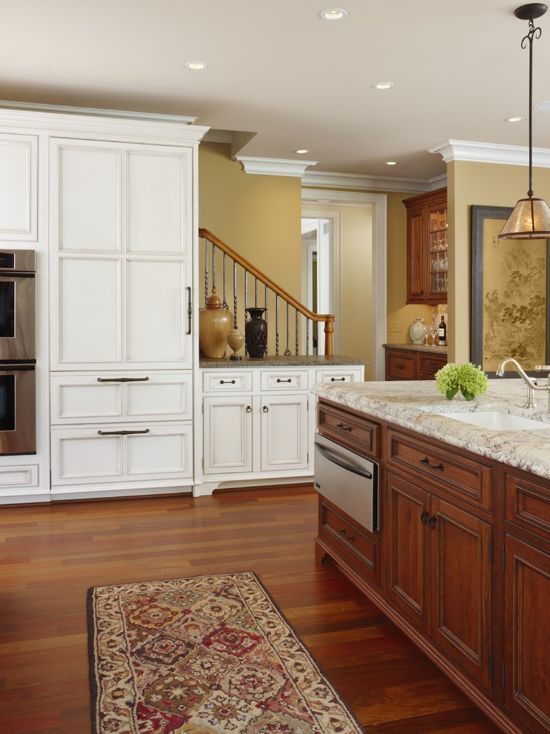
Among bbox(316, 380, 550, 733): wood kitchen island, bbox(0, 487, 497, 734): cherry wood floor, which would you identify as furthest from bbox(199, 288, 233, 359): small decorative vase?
bbox(316, 380, 550, 733): wood kitchen island

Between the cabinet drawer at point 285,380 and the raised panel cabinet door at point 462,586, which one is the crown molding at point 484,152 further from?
the raised panel cabinet door at point 462,586

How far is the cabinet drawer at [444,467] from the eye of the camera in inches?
81.1

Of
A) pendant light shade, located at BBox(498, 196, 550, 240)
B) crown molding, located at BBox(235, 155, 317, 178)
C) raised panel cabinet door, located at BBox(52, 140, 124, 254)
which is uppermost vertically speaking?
crown molding, located at BBox(235, 155, 317, 178)

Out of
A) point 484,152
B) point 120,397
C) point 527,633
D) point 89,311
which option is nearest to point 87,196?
point 89,311

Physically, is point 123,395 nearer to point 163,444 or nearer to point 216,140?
point 163,444

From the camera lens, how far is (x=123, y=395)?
15.5ft

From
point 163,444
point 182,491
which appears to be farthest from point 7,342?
point 182,491

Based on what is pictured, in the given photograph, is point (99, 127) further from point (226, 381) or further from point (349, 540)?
point (349, 540)

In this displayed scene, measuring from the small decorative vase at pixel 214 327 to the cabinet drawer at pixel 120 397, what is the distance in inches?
18.5

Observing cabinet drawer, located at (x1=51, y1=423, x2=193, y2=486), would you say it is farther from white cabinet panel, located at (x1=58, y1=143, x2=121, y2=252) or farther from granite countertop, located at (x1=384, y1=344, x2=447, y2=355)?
granite countertop, located at (x1=384, y1=344, x2=447, y2=355)

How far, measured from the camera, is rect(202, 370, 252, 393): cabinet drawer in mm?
4918

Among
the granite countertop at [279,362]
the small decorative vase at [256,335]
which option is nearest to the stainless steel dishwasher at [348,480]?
the granite countertop at [279,362]

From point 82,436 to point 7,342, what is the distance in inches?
30.2

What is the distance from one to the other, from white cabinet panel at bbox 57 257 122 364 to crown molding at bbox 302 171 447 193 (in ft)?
10.6
